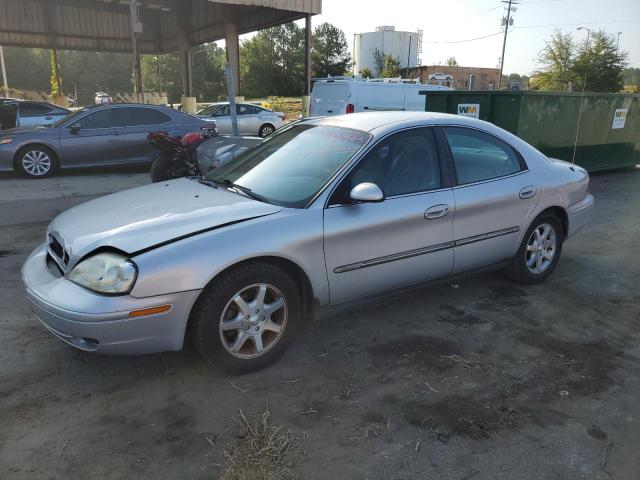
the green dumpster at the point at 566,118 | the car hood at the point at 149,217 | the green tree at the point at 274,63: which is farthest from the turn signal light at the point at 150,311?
the green tree at the point at 274,63

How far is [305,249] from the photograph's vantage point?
323 cm

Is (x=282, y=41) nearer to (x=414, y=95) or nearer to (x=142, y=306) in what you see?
(x=414, y=95)

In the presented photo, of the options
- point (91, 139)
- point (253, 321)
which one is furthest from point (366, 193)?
point (91, 139)

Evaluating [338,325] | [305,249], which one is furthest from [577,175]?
[305,249]

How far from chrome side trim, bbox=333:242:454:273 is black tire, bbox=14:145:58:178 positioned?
8755 millimetres

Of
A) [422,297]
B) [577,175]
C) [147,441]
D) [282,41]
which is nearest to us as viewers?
[147,441]

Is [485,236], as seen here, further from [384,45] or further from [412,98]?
[384,45]

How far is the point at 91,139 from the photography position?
10453 mm

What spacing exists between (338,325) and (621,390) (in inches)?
73.0

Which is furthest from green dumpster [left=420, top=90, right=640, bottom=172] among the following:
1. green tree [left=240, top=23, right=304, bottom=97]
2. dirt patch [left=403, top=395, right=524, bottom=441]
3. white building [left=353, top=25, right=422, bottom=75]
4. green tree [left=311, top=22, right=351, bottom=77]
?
white building [left=353, top=25, right=422, bottom=75]

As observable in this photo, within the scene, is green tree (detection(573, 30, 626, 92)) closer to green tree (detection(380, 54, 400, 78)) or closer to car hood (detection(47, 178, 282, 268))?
green tree (detection(380, 54, 400, 78))

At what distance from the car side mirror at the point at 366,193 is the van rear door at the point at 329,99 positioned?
439 inches

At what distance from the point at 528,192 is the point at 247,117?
46.8 feet

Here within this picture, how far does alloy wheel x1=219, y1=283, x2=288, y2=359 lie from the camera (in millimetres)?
3074
